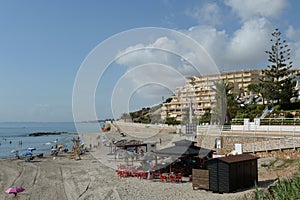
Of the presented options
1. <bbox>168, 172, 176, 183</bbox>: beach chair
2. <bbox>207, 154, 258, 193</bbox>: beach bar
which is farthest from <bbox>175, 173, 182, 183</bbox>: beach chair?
<bbox>207, 154, 258, 193</bbox>: beach bar

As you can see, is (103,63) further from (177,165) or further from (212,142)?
(212,142)

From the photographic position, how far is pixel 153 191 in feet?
39.4

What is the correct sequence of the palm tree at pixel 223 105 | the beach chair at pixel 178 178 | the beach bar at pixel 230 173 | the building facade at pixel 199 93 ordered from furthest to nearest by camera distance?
the building facade at pixel 199 93
the palm tree at pixel 223 105
the beach chair at pixel 178 178
the beach bar at pixel 230 173

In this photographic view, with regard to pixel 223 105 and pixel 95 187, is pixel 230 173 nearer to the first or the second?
pixel 95 187

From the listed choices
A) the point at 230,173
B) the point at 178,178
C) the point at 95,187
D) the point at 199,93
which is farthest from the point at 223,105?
the point at 230,173

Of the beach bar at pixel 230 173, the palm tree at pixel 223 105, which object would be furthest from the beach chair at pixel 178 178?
the palm tree at pixel 223 105

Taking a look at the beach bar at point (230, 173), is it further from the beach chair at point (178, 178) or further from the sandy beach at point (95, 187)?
the beach chair at point (178, 178)

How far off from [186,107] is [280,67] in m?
10.6

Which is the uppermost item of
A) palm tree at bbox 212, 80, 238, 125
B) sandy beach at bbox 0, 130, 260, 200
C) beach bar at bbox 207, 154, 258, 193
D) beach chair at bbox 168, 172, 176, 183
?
palm tree at bbox 212, 80, 238, 125

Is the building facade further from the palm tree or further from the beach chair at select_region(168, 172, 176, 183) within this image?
the beach chair at select_region(168, 172, 176, 183)

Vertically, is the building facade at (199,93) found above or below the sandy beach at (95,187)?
above

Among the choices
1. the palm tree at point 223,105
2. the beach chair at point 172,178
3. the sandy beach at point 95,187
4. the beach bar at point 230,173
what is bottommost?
the sandy beach at point 95,187

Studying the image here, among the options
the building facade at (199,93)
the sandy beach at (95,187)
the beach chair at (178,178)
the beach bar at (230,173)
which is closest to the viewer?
the beach bar at (230,173)

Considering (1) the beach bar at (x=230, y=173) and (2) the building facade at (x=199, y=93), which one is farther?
(2) the building facade at (x=199, y=93)
